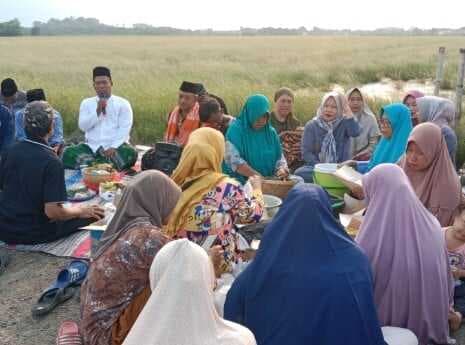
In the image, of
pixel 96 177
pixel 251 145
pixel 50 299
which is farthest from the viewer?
pixel 96 177

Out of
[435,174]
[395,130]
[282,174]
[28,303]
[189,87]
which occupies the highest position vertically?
[189,87]

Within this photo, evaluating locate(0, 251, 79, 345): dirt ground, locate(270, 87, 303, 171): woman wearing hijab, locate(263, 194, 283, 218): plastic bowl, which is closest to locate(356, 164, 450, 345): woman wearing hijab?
locate(263, 194, 283, 218): plastic bowl

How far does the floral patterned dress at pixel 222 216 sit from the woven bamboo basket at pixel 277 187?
1253mm

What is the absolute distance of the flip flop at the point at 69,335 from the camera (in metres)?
2.83

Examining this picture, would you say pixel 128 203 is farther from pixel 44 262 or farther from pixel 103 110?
pixel 103 110

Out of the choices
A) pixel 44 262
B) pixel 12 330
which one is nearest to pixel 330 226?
pixel 12 330

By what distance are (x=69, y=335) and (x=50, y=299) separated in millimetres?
710

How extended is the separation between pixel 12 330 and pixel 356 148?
394cm

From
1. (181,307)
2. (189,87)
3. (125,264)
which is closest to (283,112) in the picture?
(189,87)

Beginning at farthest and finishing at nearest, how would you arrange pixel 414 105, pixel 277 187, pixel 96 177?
pixel 414 105
pixel 96 177
pixel 277 187

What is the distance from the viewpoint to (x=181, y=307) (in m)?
1.80

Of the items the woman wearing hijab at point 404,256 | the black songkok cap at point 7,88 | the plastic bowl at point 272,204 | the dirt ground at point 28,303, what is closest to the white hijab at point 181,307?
the woman wearing hijab at point 404,256

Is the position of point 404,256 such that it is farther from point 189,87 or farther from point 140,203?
point 189,87

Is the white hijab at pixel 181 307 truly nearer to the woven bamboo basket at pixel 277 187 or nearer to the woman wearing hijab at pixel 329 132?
the woven bamboo basket at pixel 277 187
